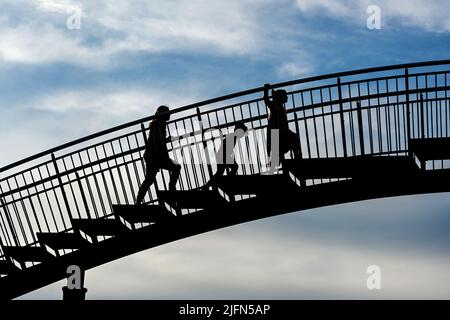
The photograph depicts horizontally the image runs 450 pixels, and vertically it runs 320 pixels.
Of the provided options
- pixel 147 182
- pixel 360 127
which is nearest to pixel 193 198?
pixel 147 182

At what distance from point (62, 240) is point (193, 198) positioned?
8.66ft

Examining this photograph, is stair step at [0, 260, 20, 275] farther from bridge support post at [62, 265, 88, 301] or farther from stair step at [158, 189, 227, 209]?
stair step at [158, 189, 227, 209]

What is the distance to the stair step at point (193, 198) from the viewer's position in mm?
11484

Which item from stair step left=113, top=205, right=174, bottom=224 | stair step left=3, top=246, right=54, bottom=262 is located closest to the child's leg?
stair step left=113, top=205, right=174, bottom=224

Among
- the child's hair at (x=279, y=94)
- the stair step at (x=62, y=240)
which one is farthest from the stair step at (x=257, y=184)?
the stair step at (x=62, y=240)

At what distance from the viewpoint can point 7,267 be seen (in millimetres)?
13219

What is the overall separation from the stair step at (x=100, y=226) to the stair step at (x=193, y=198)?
38.6 inches

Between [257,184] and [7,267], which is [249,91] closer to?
[257,184]

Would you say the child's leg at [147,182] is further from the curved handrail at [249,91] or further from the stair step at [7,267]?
the stair step at [7,267]
